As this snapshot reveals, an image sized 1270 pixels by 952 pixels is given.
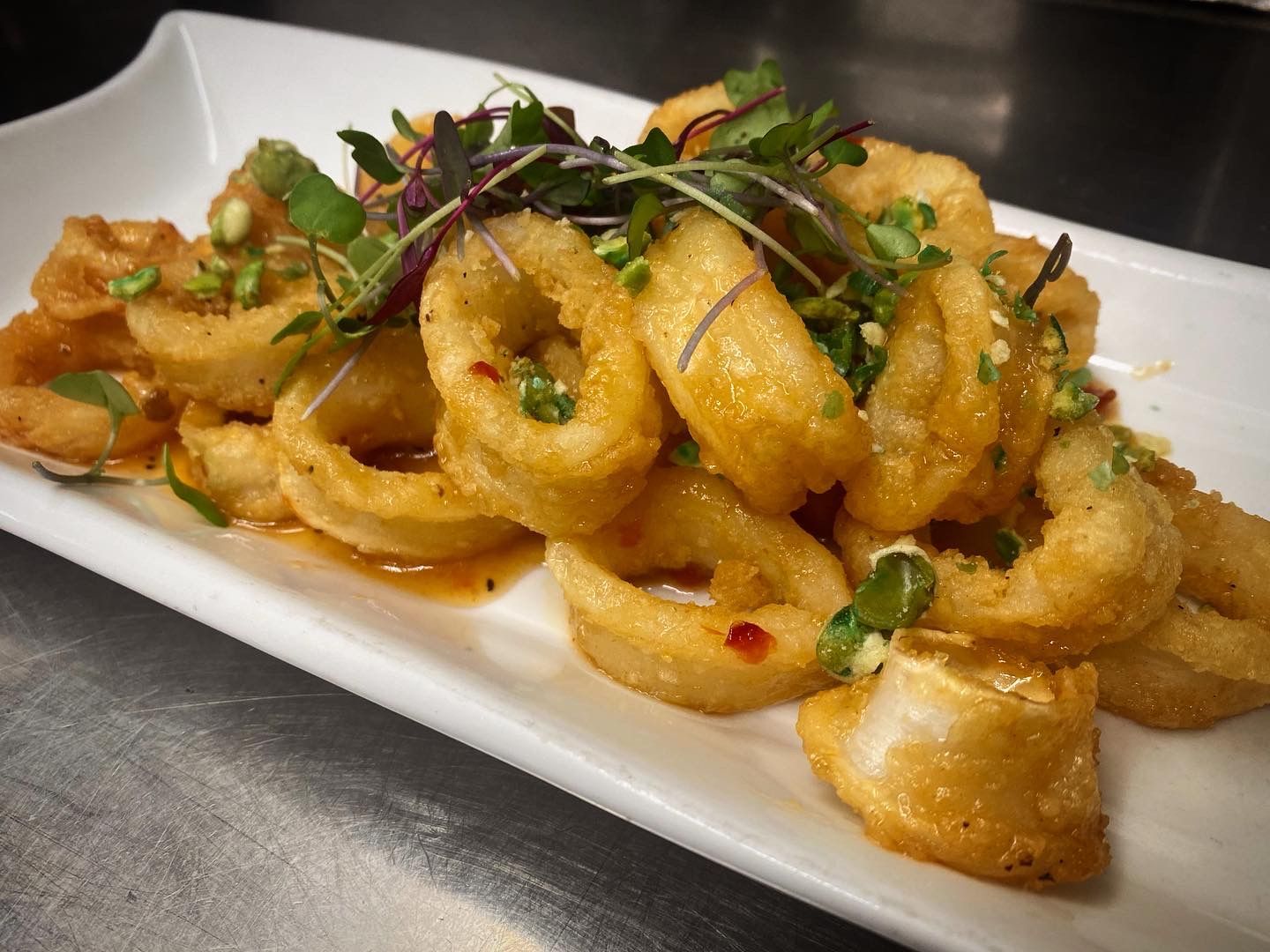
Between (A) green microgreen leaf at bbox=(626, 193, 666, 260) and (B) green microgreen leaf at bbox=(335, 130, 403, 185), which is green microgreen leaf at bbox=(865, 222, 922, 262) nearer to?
(A) green microgreen leaf at bbox=(626, 193, 666, 260)

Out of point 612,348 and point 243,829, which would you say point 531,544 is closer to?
point 612,348

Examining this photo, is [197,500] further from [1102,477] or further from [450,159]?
[1102,477]

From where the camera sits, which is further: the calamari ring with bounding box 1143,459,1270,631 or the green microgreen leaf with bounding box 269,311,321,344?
the green microgreen leaf with bounding box 269,311,321,344

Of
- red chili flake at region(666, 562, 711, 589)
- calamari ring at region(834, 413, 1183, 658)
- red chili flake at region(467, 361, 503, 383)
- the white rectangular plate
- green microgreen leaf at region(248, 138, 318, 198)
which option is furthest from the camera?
green microgreen leaf at region(248, 138, 318, 198)

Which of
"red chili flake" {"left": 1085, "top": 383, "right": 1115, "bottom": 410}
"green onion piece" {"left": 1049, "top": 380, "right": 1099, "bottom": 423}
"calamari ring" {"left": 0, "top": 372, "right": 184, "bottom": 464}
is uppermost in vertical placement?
"green onion piece" {"left": 1049, "top": 380, "right": 1099, "bottom": 423}

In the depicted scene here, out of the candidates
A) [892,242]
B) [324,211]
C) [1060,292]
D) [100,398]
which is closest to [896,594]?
[892,242]

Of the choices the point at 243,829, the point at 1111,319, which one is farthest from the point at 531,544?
the point at 1111,319

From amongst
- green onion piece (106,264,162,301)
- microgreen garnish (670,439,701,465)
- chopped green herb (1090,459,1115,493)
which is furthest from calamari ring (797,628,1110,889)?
green onion piece (106,264,162,301)
